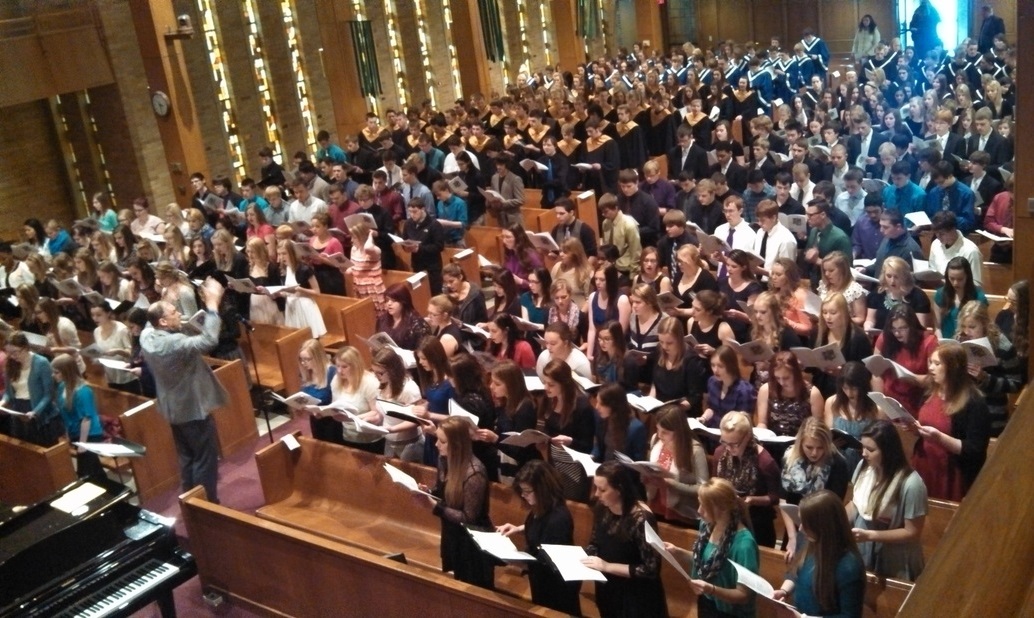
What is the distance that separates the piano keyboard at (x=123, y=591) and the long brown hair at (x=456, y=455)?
59.5 inches

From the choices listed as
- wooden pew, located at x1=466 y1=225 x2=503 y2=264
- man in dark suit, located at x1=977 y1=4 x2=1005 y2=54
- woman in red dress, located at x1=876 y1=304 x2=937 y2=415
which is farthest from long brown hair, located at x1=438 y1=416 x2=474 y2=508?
man in dark suit, located at x1=977 y1=4 x2=1005 y2=54

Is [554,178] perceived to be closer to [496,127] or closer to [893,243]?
[496,127]

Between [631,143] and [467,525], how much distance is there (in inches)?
319

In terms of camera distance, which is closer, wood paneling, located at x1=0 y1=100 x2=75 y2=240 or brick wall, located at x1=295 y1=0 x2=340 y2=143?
wood paneling, located at x1=0 y1=100 x2=75 y2=240

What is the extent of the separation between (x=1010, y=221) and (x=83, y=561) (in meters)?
7.26

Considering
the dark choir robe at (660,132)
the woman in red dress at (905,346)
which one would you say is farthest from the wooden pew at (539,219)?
the woman in red dress at (905,346)

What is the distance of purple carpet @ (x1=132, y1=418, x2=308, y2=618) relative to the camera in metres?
6.11

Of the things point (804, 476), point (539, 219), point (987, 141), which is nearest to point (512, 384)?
point (804, 476)

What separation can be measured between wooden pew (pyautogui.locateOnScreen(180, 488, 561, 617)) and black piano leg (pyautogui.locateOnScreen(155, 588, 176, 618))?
545 mm

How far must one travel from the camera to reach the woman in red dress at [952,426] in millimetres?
4762

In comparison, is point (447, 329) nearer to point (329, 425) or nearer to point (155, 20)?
point (329, 425)

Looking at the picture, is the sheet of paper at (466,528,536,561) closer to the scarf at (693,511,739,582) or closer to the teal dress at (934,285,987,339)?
the scarf at (693,511,739,582)

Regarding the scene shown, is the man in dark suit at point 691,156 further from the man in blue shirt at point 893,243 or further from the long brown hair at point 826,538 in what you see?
the long brown hair at point 826,538

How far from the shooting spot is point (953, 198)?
8328 millimetres
